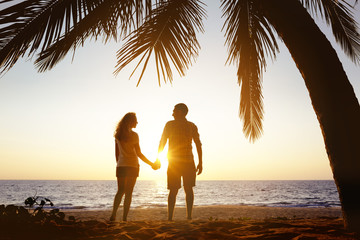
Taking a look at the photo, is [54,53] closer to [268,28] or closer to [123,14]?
[123,14]

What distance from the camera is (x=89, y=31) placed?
2814mm

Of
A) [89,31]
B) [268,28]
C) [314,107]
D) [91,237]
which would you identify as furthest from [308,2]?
[91,237]

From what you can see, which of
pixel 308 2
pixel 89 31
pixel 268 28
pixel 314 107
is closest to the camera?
pixel 314 107

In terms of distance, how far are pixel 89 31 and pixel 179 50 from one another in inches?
40.1

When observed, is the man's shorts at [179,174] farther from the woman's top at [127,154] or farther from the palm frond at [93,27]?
the palm frond at [93,27]

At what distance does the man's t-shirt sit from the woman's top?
47 cm

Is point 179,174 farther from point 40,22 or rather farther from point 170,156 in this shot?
point 40,22

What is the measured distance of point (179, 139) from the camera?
4.43m

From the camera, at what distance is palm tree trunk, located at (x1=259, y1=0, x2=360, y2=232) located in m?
2.41

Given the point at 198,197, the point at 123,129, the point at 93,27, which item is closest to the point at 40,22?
the point at 93,27

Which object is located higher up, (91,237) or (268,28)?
(268,28)

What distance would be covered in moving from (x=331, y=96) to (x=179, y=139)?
241cm

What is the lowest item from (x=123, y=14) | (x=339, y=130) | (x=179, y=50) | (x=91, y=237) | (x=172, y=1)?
(x=91, y=237)

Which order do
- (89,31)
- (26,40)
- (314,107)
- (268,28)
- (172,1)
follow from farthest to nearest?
(268,28) < (172,1) < (89,31) < (314,107) < (26,40)
